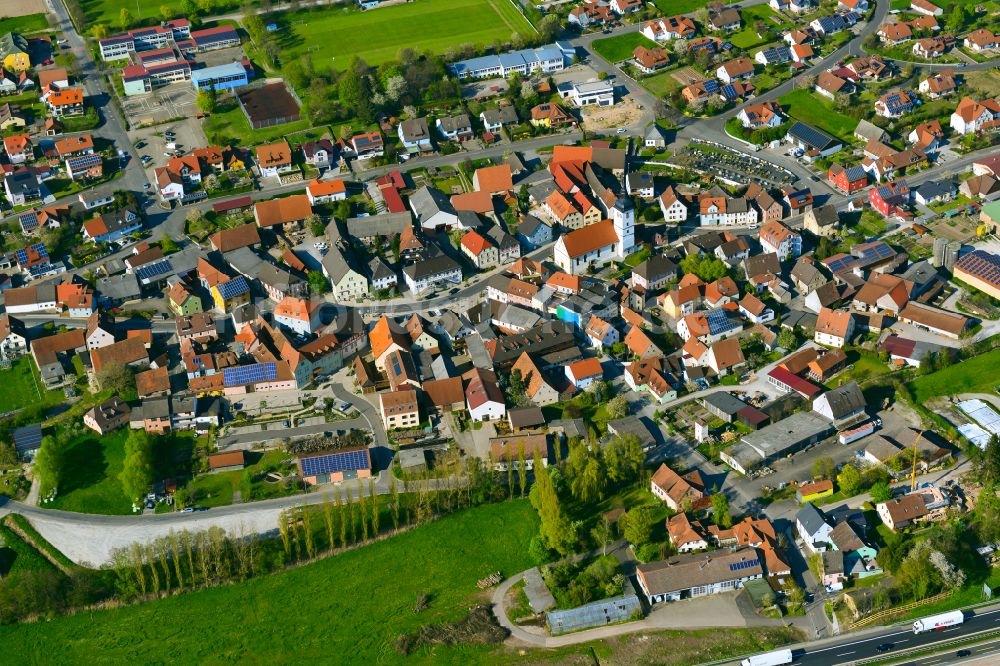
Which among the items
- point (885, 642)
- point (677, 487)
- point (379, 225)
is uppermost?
point (379, 225)

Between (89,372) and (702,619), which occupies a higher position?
(89,372)

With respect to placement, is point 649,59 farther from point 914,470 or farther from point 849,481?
point 849,481

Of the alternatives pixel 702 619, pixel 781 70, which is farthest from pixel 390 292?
pixel 781 70

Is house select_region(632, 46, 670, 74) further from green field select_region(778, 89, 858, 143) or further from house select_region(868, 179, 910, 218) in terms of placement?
house select_region(868, 179, 910, 218)

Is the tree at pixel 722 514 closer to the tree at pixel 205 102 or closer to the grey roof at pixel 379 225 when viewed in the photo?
the grey roof at pixel 379 225

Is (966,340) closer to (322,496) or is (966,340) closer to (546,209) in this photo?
(546,209)

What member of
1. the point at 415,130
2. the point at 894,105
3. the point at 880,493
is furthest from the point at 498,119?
the point at 880,493

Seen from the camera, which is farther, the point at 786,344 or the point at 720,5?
the point at 720,5
